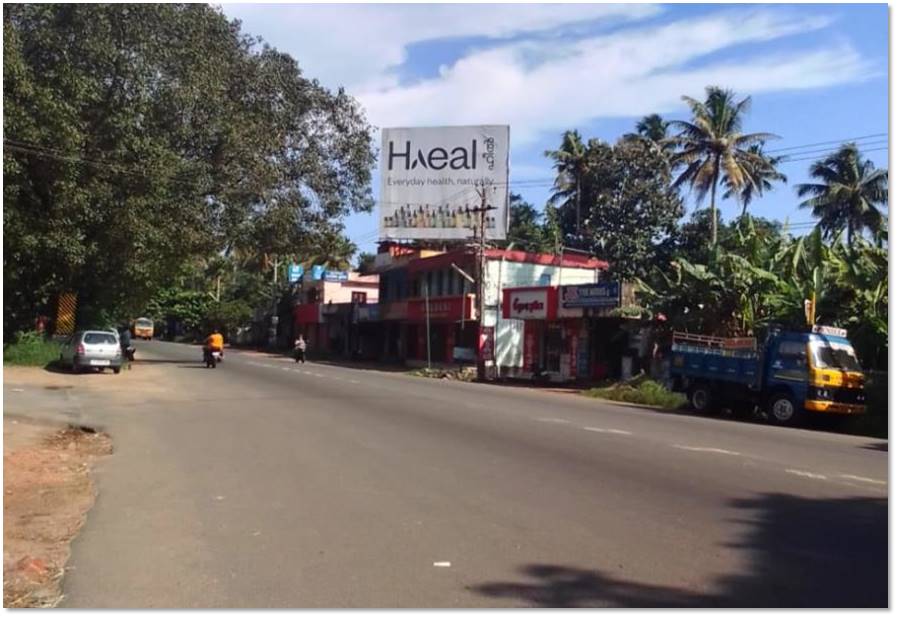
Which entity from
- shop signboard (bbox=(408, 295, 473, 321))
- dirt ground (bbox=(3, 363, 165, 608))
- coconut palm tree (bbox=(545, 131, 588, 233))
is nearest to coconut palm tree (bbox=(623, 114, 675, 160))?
coconut palm tree (bbox=(545, 131, 588, 233))

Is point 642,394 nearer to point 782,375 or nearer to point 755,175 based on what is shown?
point 782,375

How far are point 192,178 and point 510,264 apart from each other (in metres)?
17.9

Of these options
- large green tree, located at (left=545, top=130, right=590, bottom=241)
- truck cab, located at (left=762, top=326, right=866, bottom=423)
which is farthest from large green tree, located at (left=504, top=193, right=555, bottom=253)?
truck cab, located at (left=762, top=326, right=866, bottom=423)

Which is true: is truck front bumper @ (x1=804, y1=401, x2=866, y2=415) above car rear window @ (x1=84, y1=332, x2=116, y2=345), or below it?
below

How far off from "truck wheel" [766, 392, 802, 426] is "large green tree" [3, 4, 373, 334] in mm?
18544

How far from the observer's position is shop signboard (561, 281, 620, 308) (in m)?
34.9

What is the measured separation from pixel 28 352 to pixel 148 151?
10.0 m

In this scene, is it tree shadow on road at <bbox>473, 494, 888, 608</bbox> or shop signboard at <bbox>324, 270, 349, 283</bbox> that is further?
shop signboard at <bbox>324, 270, 349, 283</bbox>

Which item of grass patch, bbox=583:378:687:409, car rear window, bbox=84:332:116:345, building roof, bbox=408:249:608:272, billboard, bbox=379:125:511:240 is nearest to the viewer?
grass patch, bbox=583:378:687:409

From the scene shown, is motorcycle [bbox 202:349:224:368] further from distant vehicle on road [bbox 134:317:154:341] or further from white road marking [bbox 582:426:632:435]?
distant vehicle on road [bbox 134:317:154:341]

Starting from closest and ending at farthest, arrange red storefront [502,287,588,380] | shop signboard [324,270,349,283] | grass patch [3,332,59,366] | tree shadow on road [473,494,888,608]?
1. tree shadow on road [473,494,888,608]
2. grass patch [3,332,59,366]
3. red storefront [502,287,588,380]
4. shop signboard [324,270,349,283]

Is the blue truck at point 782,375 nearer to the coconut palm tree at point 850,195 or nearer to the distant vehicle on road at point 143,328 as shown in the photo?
the coconut palm tree at point 850,195

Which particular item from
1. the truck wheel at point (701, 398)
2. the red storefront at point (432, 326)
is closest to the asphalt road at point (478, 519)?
the truck wheel at point (701, 398)

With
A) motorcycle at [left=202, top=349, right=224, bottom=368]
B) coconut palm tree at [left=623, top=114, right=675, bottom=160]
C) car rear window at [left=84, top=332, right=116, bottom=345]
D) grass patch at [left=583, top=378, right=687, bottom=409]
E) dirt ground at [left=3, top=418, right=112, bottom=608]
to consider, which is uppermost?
coconut palm tree at [left=623, top=114, right=675, bottom=160]
